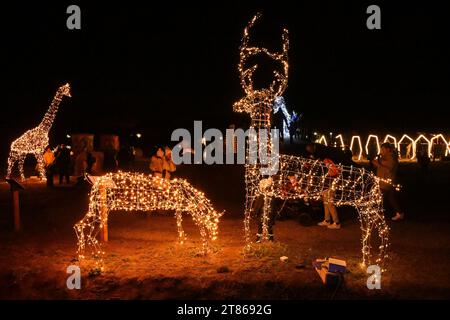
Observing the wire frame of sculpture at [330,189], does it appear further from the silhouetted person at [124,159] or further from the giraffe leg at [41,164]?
the silhouetted person at [124,159]

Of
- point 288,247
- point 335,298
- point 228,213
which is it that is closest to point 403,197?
point 228,213

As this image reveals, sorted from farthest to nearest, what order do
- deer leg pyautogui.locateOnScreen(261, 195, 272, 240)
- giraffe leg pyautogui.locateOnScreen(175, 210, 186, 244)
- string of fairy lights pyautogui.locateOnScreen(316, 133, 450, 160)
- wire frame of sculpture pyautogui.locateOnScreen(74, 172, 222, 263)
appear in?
1. string of fairy lights pyautogui.locateOnScreen(316, 133, 450, 160)
2. giraffe leg pyautogui.locateOnScreen(175, 210, 186, 244)
3. deer leg pyautogui.locateOnScreen(261, 195, 272, 240)
4. wire frame of sculpture pyautogui.locateOnScreen(74, 172, 222, 263)

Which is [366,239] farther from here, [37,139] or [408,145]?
[408,145]

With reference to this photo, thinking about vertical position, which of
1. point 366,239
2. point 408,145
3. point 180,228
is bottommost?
point 180,228

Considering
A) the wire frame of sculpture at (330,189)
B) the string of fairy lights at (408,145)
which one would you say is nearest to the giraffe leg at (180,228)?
the wire frame of sculpture at (330,189)

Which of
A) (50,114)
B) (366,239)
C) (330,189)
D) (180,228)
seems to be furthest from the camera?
(50,114)

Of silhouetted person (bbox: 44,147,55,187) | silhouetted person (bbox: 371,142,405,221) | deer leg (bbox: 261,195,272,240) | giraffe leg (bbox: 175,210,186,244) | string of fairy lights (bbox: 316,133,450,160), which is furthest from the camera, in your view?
string of fairy lights (bbox: 316,133,450,160)

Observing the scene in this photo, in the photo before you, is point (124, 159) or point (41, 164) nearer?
point (41, 164)

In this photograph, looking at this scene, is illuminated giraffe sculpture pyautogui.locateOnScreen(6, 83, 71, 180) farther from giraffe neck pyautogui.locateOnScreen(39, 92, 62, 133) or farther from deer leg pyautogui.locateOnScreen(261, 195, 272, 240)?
deer leg pyautogui.locateOnScreen(261, 195, 272, 240)

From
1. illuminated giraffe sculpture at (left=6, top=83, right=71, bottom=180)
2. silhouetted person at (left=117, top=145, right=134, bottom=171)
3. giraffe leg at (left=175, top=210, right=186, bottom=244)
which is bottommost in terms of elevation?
giraffe leg at (left=175, top=210, right=186, bottom=244)

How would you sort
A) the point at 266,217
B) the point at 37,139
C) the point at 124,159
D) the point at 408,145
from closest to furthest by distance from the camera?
the point at 266,217 < the point at 37,139 < the point at 124,159 < the point at 408,145

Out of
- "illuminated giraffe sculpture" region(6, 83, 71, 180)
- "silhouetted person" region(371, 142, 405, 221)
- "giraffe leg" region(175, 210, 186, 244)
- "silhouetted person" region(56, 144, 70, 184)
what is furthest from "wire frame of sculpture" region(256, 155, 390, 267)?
"illuminated giraffe sculpture" region(6, 83, 71, 180)

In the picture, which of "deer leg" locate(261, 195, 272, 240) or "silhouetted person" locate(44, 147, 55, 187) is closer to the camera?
"deer leg" locate(261, 195, 272, 240)

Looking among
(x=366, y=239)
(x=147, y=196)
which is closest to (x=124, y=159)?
(x=147, y=196)
